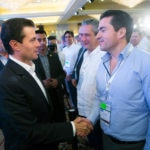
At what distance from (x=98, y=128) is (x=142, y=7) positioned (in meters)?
8.94

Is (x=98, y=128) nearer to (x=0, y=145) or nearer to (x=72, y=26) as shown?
(x=0, y=145)

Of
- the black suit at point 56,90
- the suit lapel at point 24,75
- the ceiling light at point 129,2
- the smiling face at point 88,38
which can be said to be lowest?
the black suit at point 56,90

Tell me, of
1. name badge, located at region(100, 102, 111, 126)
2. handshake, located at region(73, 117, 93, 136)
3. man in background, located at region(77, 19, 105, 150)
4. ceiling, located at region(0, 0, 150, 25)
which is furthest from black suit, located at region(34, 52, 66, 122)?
ceiling, located at region(0, 0, 150, 25)

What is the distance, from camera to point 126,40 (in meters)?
1.62

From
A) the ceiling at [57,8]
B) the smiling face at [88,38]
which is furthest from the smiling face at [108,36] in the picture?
the ceiling at [57,8]

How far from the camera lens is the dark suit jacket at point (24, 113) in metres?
1.33

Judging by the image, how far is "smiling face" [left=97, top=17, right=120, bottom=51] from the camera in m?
Answer: 1.60

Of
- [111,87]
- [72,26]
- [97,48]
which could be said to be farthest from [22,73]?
[72,26]

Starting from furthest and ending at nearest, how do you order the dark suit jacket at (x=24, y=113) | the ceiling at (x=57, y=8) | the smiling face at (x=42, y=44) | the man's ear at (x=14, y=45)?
1. the ceiling at (x=57, y=8)
2. the smiling face at (x=42, y=44)
3. the man's ear at (x=14, y=45)
4. the dark suit jacket at (x=24, y=113)

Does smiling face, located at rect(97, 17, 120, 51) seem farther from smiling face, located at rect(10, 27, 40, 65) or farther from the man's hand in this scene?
the man's hand

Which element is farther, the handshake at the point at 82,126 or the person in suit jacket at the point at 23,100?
the handshake at the point at 82,126

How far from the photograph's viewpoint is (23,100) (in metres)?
1.37

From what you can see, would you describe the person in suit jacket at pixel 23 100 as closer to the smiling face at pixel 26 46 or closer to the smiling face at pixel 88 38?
the smiling face at pixel 26 46

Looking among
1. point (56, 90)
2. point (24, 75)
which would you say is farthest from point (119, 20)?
point (56, 90)
